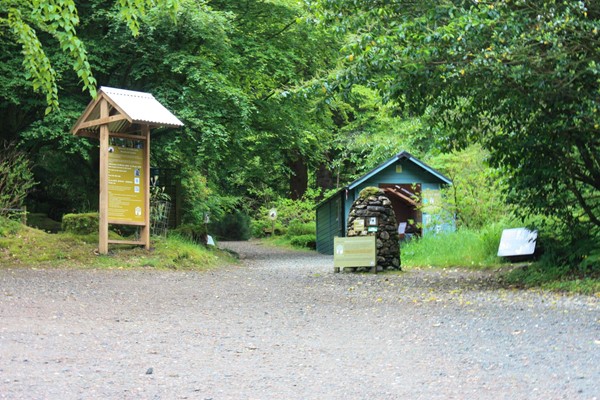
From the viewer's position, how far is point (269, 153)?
2373cm

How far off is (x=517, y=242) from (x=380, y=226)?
2.88 m

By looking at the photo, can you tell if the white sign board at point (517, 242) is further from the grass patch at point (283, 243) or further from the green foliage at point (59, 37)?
the grass patch at point (283, 243)

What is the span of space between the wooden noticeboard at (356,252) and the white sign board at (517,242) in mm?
2731

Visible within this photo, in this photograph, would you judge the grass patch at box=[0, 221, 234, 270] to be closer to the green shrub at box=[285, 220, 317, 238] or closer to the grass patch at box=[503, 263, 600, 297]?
the grass patch at box=[503, 263, 600, 297]

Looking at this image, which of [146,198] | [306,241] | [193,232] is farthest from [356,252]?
[306,241]

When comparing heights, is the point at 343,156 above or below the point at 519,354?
above

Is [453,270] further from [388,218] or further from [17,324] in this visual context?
[17,324]

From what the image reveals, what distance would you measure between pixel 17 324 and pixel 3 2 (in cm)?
682

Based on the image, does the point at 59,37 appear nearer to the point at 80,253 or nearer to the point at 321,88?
the point at 321,88

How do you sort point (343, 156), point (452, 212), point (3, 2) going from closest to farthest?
point (3, 2)
point (452, 212)
point (343, 156)

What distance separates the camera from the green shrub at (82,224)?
51.6 ft

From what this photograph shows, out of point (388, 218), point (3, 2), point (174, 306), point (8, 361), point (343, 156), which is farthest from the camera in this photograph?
point (343, 156)

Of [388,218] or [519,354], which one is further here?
[388,218]

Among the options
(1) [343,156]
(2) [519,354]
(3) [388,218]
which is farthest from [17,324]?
(1) [343,156]
